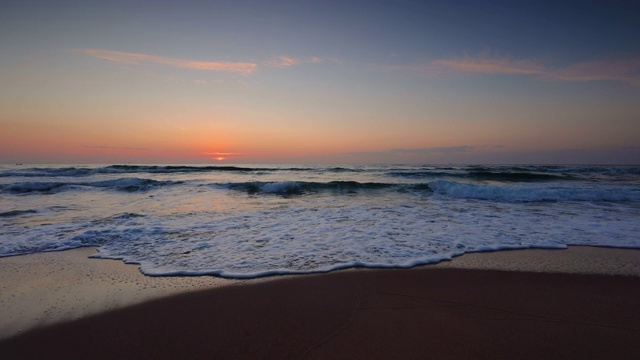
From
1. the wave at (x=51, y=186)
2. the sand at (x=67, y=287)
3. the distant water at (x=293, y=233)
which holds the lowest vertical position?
the sand at (x=67, y=287)

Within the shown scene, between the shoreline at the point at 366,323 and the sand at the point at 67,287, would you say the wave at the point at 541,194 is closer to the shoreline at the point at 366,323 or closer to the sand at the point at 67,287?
the shoreline at the point at 366,323

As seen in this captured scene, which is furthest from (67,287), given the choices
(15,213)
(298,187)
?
(298,187)

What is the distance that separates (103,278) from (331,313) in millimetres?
3125

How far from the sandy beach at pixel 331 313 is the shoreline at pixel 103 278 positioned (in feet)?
0.07

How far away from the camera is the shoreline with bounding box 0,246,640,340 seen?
10.4ft

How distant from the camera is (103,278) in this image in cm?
407

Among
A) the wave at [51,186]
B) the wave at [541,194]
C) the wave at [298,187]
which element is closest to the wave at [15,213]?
the wave at [51,186]

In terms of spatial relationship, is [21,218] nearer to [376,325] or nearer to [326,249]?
[326,249]

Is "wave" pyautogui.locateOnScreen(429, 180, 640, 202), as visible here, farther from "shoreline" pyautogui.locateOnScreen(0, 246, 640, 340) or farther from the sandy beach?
the sandy beach

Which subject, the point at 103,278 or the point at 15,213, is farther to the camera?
the point at 15,213

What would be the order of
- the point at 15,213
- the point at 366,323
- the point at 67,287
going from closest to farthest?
the point at 366,323 → the point at 67,287 → the point at 15,213

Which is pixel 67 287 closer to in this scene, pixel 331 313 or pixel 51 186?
pixel 331 313

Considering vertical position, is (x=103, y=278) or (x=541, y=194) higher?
(x=541, y=194)

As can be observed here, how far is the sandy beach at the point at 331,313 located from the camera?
251 cm
